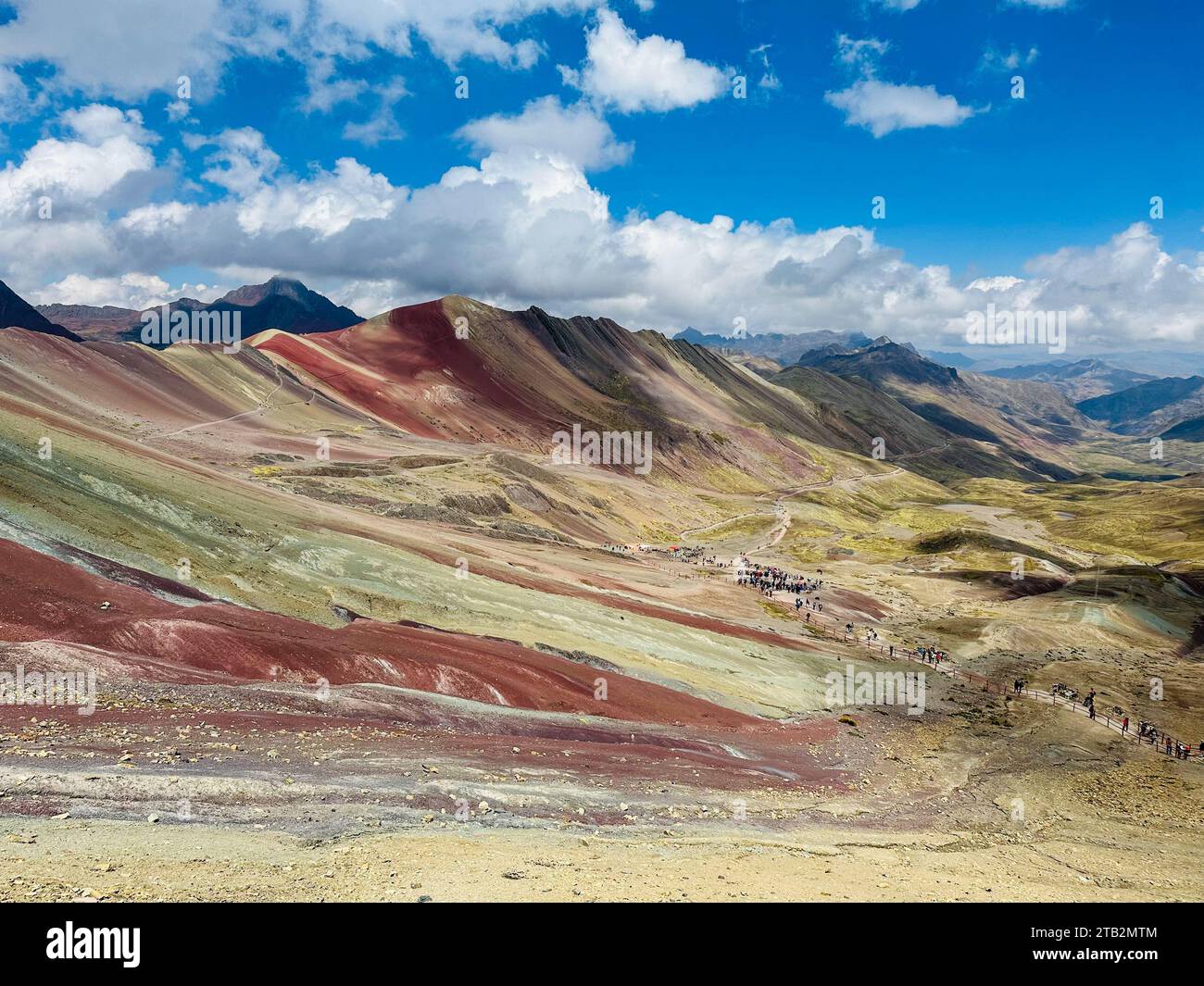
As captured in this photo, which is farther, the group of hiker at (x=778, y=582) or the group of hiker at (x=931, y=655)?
the group of hiker at (x=778, y=582)

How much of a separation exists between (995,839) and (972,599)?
304 ft

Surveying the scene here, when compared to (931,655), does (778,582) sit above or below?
above

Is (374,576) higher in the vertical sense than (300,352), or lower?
lower

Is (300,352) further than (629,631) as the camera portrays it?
Yes

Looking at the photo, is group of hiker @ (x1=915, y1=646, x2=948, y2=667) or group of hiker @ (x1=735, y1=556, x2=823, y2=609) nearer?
group of hiker @ (x1=915, y1=646, x2=948, y2=667)

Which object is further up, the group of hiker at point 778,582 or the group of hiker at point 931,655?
the group of hiker at point 778,582

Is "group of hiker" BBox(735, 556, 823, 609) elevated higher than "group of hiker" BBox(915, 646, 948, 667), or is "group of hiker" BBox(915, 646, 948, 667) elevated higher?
"group of hiker" BBox(735, 556, 823, 609)

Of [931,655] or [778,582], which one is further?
[778,582]

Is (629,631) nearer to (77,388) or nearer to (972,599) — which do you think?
(972,599)

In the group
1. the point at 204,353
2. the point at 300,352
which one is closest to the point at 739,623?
the point at 204,353

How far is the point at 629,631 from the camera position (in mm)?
59594
